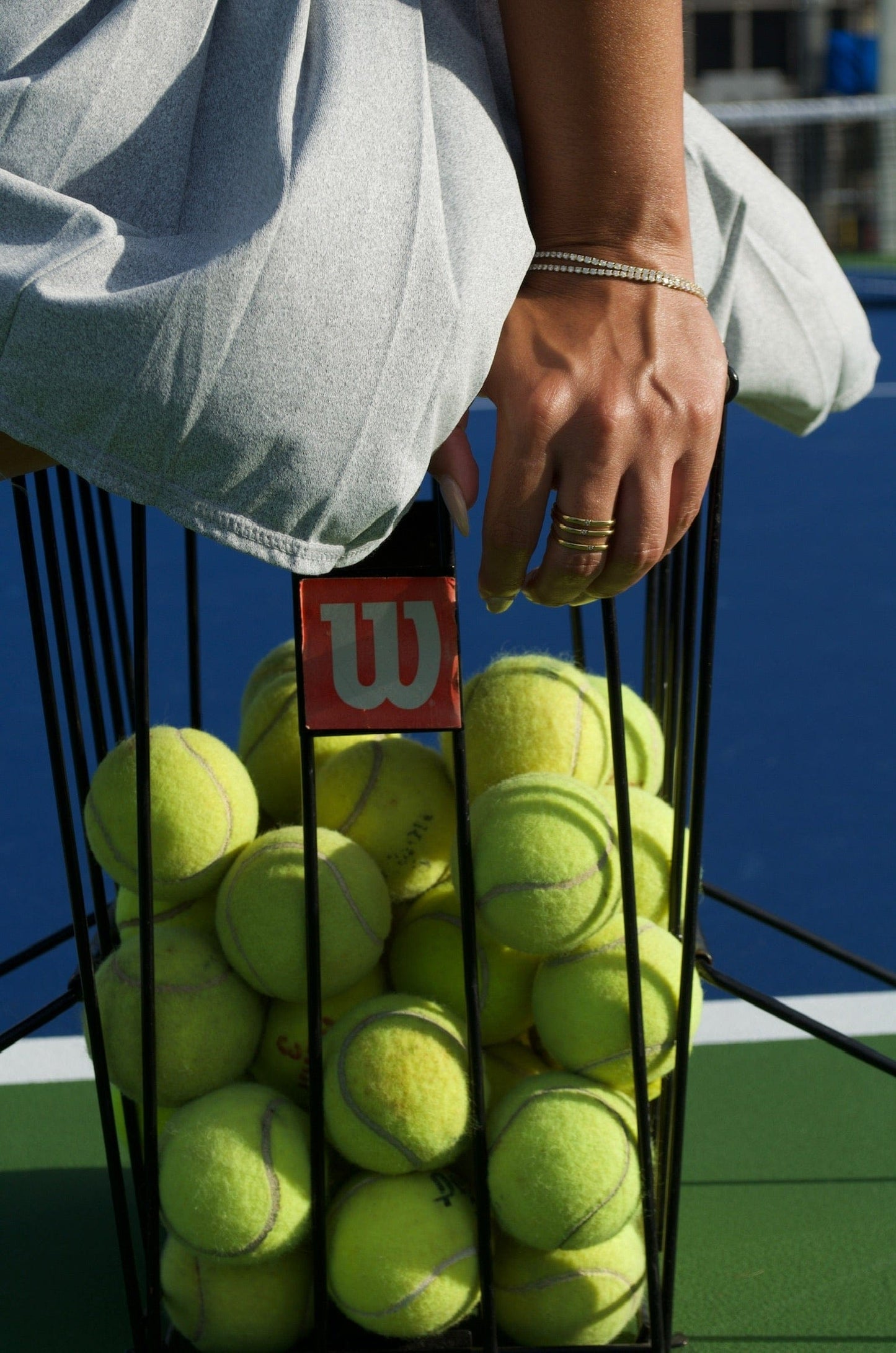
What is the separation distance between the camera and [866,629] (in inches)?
124

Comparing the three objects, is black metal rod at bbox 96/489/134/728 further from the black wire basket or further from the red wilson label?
the red wilson label

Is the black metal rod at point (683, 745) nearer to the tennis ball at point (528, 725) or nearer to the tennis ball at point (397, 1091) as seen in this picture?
the tennis ball at point (528, 725)

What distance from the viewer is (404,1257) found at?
0.92m

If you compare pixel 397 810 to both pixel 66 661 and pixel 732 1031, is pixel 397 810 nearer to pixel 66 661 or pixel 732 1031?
pixel 66 661

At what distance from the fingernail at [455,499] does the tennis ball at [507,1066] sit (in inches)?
16.3

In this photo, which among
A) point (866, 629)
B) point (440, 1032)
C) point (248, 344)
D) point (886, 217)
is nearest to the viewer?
point (248, 344)

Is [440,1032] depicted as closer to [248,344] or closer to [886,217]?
[248,344]

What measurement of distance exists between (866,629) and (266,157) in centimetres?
268

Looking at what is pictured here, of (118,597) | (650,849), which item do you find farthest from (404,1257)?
(118,597)

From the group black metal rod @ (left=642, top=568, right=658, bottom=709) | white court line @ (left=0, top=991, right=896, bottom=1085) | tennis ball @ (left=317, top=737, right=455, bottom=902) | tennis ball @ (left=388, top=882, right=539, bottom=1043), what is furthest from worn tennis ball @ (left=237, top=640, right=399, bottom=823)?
white court line @ (left=0, top=991, right=896, bottom=1085)

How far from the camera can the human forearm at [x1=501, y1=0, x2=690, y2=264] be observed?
0.74 meters

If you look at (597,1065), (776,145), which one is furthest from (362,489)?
(776,145)

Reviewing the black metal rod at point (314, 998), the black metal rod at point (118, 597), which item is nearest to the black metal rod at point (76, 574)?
the black metal rod at point (118, 597)

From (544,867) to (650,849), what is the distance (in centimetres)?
13
